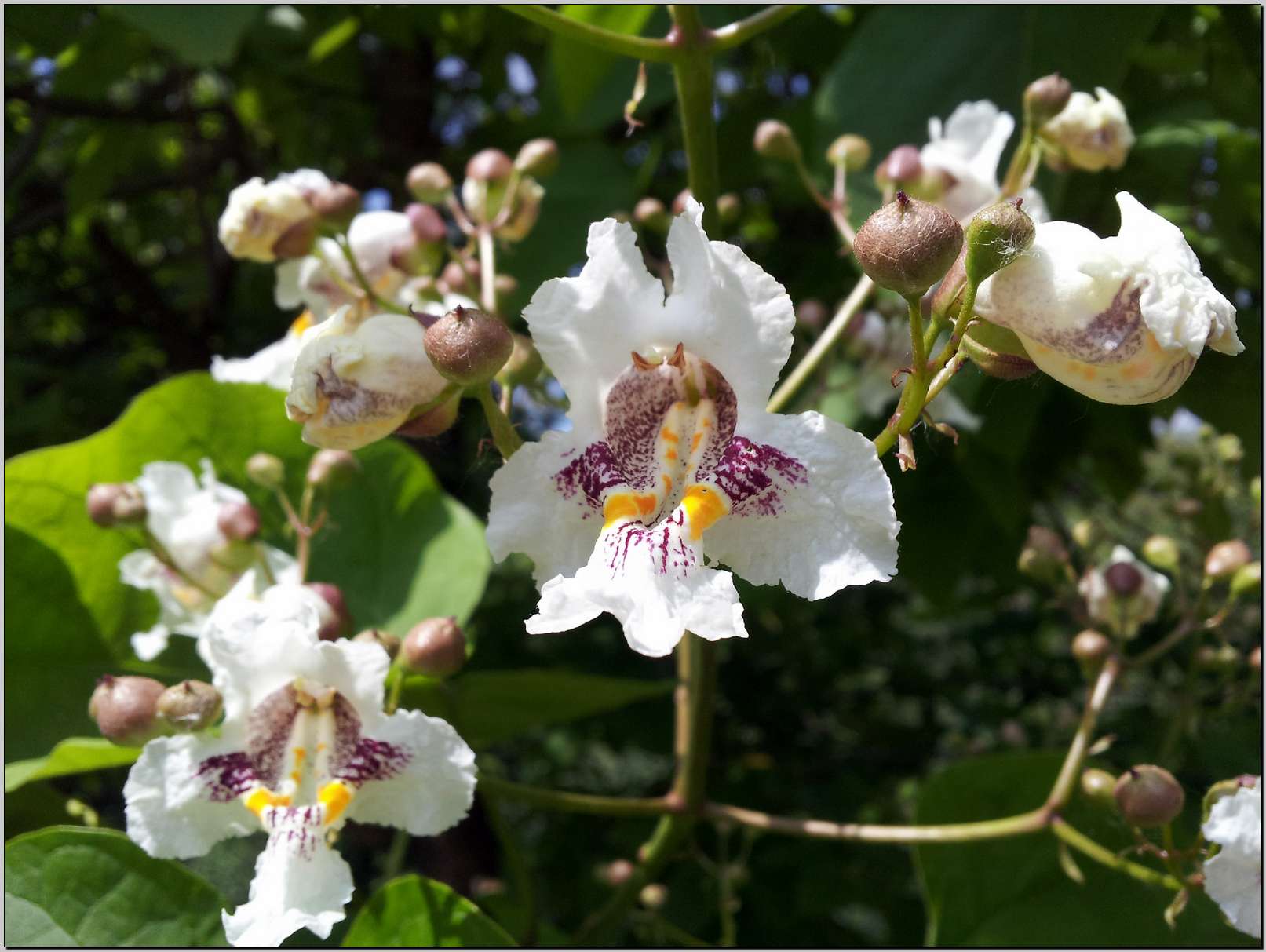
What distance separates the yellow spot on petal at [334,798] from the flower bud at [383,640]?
9cm

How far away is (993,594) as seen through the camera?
207 centimetres

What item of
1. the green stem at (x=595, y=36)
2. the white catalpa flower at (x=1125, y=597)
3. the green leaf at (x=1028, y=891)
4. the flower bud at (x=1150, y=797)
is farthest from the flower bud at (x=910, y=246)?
the green leaf at (x=1028, y=891)

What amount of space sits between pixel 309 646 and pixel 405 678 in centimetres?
12

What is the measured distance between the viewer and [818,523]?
63cm

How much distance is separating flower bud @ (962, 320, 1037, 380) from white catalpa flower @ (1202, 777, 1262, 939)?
1.26 ft

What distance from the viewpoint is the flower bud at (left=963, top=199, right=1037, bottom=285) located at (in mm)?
571

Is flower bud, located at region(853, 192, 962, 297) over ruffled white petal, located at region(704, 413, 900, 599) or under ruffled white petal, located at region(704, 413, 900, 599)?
over

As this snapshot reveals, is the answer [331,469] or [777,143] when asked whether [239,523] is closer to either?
[331,469]

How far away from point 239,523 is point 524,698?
0.37m

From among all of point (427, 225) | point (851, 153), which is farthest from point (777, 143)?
point (427, 225)

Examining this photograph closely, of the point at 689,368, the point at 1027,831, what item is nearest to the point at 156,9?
the point at 689,368

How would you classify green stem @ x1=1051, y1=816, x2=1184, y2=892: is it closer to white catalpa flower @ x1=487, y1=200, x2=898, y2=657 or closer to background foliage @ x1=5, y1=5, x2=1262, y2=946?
background foliage @ x1=5, y1=5, x2=1262, y2=946

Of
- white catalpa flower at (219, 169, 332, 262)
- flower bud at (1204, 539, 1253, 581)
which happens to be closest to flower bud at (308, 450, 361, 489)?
A: white catalpa flower at (219, 169, 332, 262)

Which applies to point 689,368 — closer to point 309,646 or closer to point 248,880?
point 309,646
